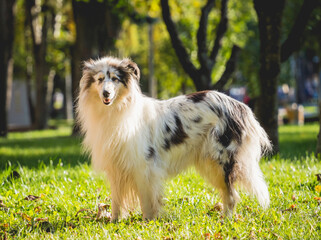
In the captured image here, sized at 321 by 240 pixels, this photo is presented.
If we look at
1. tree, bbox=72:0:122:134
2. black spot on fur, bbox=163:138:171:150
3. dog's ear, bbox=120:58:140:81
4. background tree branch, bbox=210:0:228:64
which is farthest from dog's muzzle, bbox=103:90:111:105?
tree, bbox=72:0:122:134

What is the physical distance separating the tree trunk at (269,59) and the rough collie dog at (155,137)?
311cm

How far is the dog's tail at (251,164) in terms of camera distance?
4453 millimetres

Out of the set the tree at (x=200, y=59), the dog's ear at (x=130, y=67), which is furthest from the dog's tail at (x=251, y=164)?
the tree at (x=200, y=59)

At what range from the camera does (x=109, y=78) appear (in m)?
4.12

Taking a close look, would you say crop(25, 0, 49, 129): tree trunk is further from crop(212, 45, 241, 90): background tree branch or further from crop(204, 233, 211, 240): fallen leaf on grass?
crop(204, 233, 211, 240): fallen leaf on grass

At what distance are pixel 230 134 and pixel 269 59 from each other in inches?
140

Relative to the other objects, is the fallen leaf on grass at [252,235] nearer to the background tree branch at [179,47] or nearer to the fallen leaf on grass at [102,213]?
the fallen leaf on grass at [102,213]

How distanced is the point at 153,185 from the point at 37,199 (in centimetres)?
168

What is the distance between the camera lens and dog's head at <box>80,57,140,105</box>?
4.02 metres

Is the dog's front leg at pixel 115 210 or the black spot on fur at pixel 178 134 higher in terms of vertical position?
the black spot on fur at pixel 178 134

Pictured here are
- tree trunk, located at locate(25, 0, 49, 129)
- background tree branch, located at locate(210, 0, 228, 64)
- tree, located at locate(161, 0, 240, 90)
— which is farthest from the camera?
tree trunk, located at locate(25, 0, 49, 129)

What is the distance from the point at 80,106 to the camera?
4.38m

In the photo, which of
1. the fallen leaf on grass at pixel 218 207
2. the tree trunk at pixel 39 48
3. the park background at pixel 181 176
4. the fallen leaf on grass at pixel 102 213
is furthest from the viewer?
the tree trunk at pixel 39 48

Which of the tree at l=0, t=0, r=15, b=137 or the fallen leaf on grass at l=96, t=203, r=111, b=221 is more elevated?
the tree at l=0, t=0, r=15, b=137
